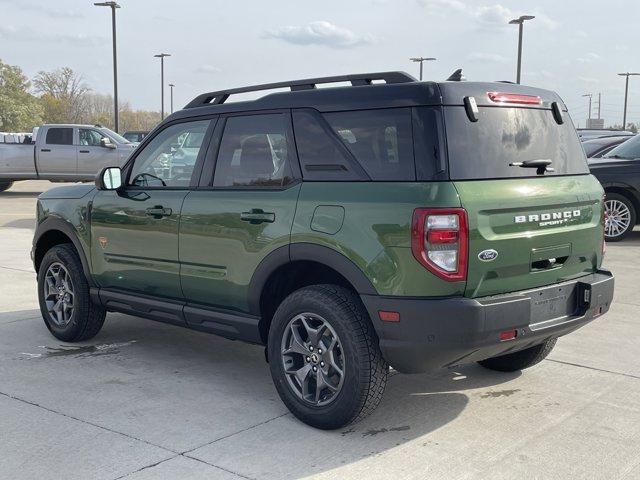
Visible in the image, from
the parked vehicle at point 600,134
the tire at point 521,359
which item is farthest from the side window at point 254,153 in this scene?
the parked vehicle at point 600,134

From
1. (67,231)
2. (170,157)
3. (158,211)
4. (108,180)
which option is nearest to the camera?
(158,211)

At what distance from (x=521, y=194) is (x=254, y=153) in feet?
5.32

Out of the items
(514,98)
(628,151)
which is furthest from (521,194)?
(628,151)

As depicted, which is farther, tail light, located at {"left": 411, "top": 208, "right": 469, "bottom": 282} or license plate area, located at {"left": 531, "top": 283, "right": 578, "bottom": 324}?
license plate area, located at {"left": 531, "top": 283, "right": 578, "bottom": 324}

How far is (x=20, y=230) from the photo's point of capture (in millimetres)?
12883

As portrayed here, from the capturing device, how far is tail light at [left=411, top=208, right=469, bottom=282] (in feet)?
11.6

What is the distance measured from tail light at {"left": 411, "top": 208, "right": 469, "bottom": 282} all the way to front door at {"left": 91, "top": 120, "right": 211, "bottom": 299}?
6.09 feet

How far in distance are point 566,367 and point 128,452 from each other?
3.07 m

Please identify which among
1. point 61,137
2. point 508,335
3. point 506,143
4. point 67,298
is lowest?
point 67,298

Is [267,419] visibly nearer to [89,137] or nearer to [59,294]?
[59,294]

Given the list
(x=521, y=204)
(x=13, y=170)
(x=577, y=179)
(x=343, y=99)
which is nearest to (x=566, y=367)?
(x=577, y=179)

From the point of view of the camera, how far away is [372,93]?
3.95 metres

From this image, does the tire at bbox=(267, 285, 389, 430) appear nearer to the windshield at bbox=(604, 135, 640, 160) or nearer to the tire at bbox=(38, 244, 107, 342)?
the tire at bbox=(38, 244, 107, 342)

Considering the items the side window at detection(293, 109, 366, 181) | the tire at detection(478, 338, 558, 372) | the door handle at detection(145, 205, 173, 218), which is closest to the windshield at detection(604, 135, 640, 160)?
the tire at detection(478, 338, 558, 372)
